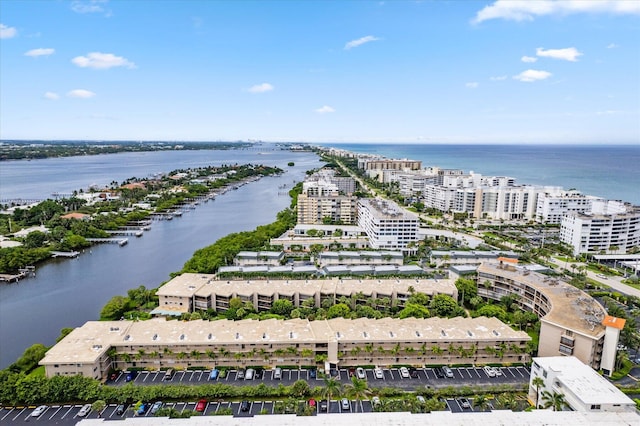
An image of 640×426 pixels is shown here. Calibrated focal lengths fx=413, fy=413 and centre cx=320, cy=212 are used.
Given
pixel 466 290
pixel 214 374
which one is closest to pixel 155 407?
pixel 214 374

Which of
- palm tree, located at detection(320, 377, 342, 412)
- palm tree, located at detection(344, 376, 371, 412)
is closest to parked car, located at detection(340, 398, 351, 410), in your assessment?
palm tree, located at detection(344, 376, 371, 412)

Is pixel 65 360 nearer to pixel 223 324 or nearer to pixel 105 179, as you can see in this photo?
pixel 223 324

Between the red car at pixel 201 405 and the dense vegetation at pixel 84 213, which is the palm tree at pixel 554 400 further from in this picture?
the dense vegetation at pixel 84 213

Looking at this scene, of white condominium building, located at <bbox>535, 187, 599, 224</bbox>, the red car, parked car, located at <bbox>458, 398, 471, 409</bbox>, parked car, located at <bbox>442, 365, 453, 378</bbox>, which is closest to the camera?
the red car

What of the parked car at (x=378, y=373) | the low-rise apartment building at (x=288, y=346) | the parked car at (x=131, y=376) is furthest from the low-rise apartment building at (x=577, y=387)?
the parked car at (x=131, y=376)

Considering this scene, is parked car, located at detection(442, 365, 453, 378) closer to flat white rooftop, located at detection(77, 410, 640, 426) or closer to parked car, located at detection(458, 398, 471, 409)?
parked car, located at detection(458, 398, 471, 409)

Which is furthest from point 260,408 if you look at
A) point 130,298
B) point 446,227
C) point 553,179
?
point 553,179
